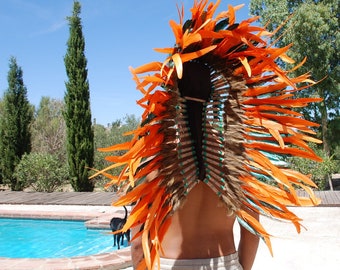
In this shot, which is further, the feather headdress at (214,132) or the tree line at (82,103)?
the tree line at (82,103)

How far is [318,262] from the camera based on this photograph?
4.41 m

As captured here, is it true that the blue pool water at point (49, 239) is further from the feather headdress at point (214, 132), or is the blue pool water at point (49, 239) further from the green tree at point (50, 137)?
the green tree at point (50, 137)

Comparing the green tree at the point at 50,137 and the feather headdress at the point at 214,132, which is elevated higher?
the green tree at the point at 50,137

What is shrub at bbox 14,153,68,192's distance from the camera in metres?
13.3

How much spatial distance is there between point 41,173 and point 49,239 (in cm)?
620

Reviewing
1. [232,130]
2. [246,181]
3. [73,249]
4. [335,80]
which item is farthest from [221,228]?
[335,80]

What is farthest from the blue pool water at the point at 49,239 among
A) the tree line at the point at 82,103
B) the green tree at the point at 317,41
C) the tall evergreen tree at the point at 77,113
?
the green tree at the point at 317,41

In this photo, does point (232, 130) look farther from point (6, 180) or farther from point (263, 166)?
point (6, 180)

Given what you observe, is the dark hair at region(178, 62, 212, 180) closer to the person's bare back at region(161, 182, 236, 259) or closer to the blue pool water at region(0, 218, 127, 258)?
the person's bare back at region(161, 182, 236, 259)

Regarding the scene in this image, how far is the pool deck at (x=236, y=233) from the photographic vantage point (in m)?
4.34

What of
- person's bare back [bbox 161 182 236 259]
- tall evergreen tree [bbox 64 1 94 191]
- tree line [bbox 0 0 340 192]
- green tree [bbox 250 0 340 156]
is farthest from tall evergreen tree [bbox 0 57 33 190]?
person's bare back [bbox 161 182 236 259]

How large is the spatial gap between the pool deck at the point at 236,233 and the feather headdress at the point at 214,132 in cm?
20

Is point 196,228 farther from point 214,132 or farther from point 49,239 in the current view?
point 49,239

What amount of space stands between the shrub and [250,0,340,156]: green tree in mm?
8956
